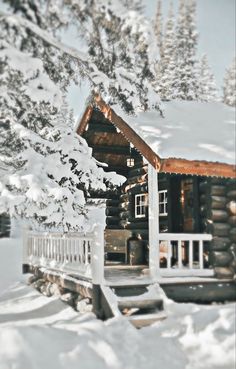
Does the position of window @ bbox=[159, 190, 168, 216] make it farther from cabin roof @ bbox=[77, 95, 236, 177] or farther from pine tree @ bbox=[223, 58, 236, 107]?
pine tree @ bbox=[223, 58, 236, 107]

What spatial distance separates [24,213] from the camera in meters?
10.3

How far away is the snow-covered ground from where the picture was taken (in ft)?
20.9

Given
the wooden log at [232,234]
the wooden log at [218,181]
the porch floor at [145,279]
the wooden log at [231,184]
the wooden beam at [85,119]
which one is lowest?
the porch floor at [145,279]

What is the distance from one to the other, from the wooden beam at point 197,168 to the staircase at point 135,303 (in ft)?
8.67

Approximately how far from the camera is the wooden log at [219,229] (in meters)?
10.3

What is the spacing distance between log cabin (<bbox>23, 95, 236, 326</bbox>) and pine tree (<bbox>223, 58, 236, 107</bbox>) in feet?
105

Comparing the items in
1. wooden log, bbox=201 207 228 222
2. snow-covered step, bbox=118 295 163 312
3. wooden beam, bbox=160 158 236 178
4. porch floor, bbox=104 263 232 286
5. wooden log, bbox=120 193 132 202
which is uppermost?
wooden beam, bbox=160 158 236 178

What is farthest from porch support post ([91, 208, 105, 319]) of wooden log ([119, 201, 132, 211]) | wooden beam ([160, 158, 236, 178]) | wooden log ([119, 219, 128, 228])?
wooden log ([119, 219, 128, 228])

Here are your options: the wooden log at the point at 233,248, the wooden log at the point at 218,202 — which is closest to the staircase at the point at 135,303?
the wooden log at the point at 233,248

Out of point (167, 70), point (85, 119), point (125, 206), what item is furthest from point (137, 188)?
point (167, 70)

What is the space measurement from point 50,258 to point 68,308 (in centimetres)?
234

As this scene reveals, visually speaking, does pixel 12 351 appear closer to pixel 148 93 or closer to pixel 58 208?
pixel 58 208

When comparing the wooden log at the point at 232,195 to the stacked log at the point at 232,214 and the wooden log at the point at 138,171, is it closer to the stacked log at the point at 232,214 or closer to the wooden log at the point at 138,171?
the stacked log at the point at 232,214

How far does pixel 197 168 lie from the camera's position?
9328 millimetres
